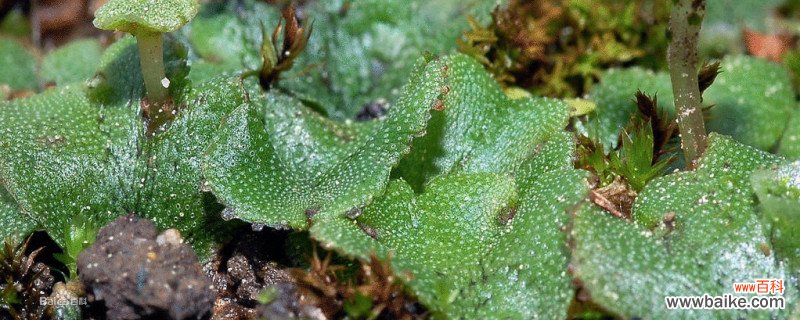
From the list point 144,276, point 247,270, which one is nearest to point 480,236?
point 247,270

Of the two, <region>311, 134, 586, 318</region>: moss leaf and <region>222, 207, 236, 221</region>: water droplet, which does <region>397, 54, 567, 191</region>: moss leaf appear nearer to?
<region>311, 134, 586, 318</region>: moss leaf

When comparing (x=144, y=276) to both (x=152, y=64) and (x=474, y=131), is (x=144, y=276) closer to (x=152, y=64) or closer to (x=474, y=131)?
(x=152, y=64)

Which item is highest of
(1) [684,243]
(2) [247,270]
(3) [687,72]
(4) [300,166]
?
(3) [687,72]

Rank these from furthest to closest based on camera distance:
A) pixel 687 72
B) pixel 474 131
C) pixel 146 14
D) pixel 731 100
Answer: pixel 731 100 < pixel 474 131 < pixel 687 72 < pixel 146 14

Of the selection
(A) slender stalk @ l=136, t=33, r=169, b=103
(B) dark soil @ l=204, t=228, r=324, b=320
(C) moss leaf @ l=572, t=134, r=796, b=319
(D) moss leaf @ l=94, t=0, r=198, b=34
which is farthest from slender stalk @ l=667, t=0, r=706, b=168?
(A) slender stalk @ l=136, t=33, r=169, b=103

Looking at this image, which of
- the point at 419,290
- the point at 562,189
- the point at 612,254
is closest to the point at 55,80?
the point at 419,290

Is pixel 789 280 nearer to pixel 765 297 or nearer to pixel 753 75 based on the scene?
pixel 765 297

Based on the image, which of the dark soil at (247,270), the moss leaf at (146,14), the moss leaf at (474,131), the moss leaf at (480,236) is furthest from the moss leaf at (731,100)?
the moss leaf at (146,14)
